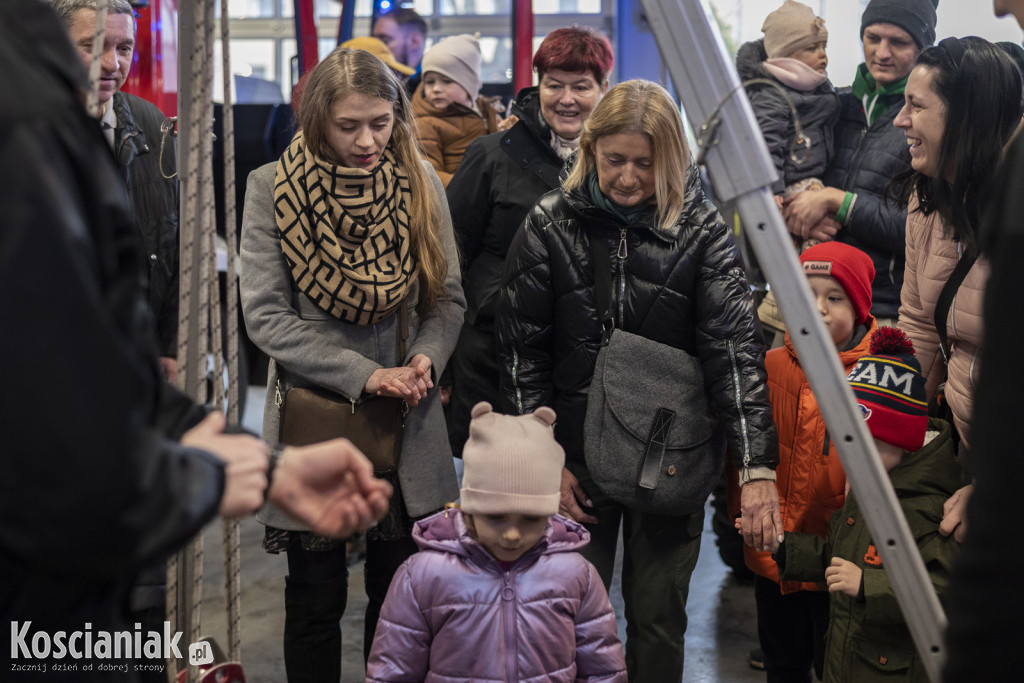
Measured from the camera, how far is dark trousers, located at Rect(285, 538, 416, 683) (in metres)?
2.45

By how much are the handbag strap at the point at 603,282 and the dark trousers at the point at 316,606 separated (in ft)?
2.50

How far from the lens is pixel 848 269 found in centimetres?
254

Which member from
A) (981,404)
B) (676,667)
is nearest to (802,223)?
(676,667)

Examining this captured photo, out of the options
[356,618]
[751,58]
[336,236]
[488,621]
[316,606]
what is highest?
[751,58]

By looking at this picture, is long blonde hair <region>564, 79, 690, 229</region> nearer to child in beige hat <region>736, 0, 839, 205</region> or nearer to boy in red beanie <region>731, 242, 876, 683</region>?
boy in red beanie <region>731, 242, 876, 683</region>

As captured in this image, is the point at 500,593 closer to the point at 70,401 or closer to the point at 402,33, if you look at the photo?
the point at 70,401

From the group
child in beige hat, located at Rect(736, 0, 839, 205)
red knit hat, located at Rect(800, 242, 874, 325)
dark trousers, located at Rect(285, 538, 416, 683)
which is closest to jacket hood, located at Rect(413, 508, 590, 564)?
dark trousers, located at Rect(285, 538, 416, 683)

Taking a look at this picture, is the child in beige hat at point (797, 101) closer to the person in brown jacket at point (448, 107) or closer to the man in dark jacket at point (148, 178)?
the person in brown jacket at point (448, 107)

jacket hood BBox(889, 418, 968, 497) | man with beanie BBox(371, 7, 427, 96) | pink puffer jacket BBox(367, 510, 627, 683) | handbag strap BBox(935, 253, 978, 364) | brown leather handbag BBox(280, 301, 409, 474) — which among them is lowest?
pink puffer jacket BBox(367, 510, 627, 683)

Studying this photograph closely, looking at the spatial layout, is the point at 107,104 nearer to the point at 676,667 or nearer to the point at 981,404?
the point at 676,667

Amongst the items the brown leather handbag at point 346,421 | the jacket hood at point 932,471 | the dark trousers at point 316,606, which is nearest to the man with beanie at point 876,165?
the jacket hood at point 932,471

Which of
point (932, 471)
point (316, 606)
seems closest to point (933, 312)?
point (932, 471)

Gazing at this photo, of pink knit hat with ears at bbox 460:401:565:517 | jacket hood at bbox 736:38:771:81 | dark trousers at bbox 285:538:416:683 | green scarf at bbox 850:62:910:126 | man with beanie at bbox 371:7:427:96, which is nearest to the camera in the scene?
pink knit hat with ears at bbox 460:401:565:517

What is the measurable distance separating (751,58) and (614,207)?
1.47m
